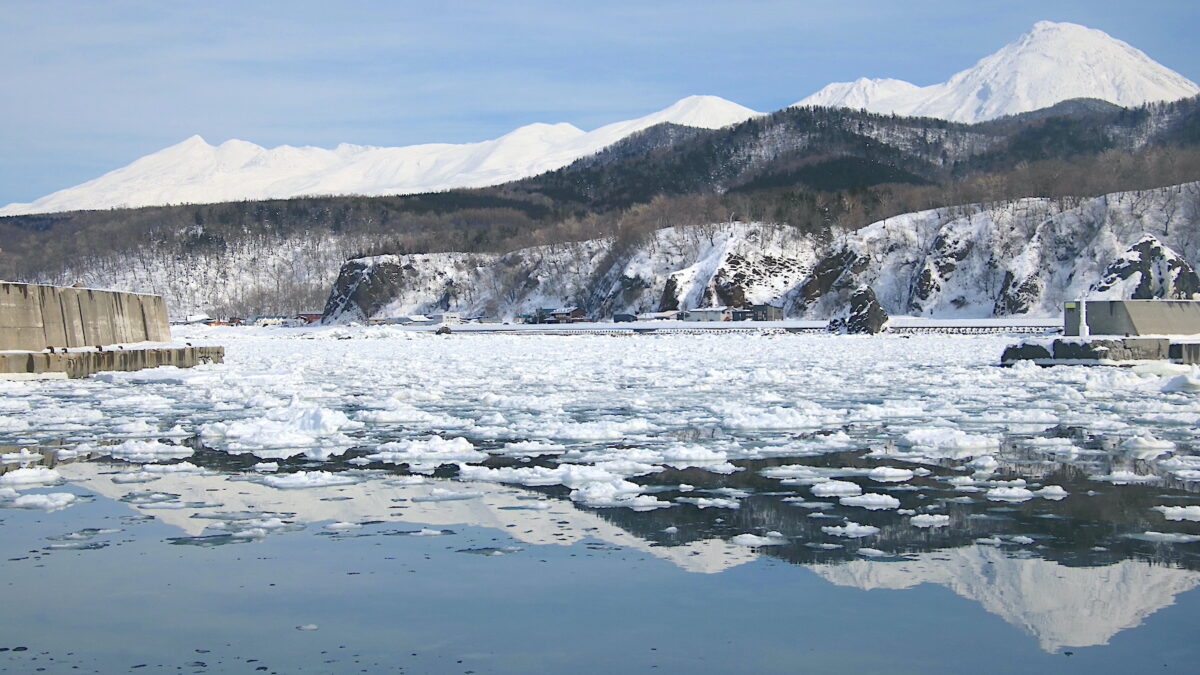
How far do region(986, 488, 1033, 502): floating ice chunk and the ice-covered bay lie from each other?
0.03 m

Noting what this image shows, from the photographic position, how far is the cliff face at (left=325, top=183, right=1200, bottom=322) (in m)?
92.0

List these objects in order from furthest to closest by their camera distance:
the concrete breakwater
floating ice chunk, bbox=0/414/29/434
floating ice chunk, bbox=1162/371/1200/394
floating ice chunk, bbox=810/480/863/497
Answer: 1. the concrete breakwater
2. floating ice chunk, bbox=1162/371/1200/394
3. floating ice chunk, bbox=0/414/29/434
4. floating ice chunk, bbox=810/480/863/497

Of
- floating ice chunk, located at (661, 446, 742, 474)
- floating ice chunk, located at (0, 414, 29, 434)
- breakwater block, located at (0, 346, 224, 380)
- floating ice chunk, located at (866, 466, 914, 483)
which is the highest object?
breakwater block, located at (0, 346, 224, 380)

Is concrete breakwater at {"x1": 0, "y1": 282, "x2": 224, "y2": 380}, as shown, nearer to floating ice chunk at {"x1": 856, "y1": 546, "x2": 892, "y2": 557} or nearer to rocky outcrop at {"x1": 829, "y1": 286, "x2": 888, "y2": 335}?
floating ice chunk at {"x1": 856, "y1": 546, "x2": 892, "y2": 557}

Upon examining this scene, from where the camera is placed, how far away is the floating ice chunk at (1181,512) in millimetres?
8312

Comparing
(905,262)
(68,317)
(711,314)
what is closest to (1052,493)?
(68,317)

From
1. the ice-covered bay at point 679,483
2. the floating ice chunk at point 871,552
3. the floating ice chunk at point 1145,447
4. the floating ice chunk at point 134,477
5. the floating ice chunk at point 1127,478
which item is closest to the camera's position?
A: the ice-covered bay at point 679,483

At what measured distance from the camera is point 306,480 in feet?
33.9

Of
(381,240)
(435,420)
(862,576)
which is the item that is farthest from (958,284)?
(381,240)

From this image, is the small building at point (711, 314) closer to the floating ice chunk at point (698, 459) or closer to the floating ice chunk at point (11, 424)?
the floating ice chunk at point (11, 424)

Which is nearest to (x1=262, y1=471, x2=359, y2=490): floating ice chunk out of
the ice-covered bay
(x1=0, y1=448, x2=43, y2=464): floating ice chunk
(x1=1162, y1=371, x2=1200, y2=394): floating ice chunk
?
the ice-covered bay

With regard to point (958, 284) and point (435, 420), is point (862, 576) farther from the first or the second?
point (958, 284)

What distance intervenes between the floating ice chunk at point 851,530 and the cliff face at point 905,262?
60.0 m

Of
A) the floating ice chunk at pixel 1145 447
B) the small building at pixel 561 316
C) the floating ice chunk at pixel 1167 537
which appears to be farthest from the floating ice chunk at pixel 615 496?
the small building at pixel 561 316
